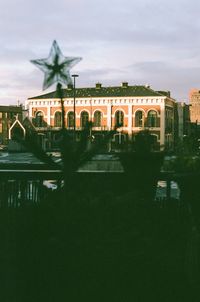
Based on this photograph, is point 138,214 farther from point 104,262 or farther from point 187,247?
point 187,247

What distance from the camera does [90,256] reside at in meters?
3.35

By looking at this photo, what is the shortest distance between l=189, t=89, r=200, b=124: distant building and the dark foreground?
79.2 metres

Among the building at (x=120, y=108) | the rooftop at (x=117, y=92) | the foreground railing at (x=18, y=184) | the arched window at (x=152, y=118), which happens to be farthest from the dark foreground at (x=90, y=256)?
the rooftop at (x=117, y=92)

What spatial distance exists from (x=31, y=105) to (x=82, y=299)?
52922 mm

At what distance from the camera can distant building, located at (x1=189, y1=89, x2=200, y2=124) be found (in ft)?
273

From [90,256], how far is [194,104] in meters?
83.8

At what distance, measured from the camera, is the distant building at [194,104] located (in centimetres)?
8331

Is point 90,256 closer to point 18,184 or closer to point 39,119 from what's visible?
point 18,184

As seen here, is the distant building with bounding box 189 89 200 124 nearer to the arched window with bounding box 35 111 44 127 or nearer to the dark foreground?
the arched window with bounding box 35 111 44 127

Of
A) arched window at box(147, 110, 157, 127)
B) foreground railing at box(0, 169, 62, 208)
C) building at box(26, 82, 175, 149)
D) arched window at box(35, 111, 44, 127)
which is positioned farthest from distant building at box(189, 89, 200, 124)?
foreground railing at box(0, 169, 62, 208)

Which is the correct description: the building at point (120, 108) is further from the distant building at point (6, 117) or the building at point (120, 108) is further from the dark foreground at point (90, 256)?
the dark foreground at point (90, 256)

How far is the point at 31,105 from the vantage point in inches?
2175

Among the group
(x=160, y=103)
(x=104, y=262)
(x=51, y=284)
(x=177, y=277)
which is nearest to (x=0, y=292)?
(x=51, y=284)

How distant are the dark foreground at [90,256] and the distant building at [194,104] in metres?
79.2
